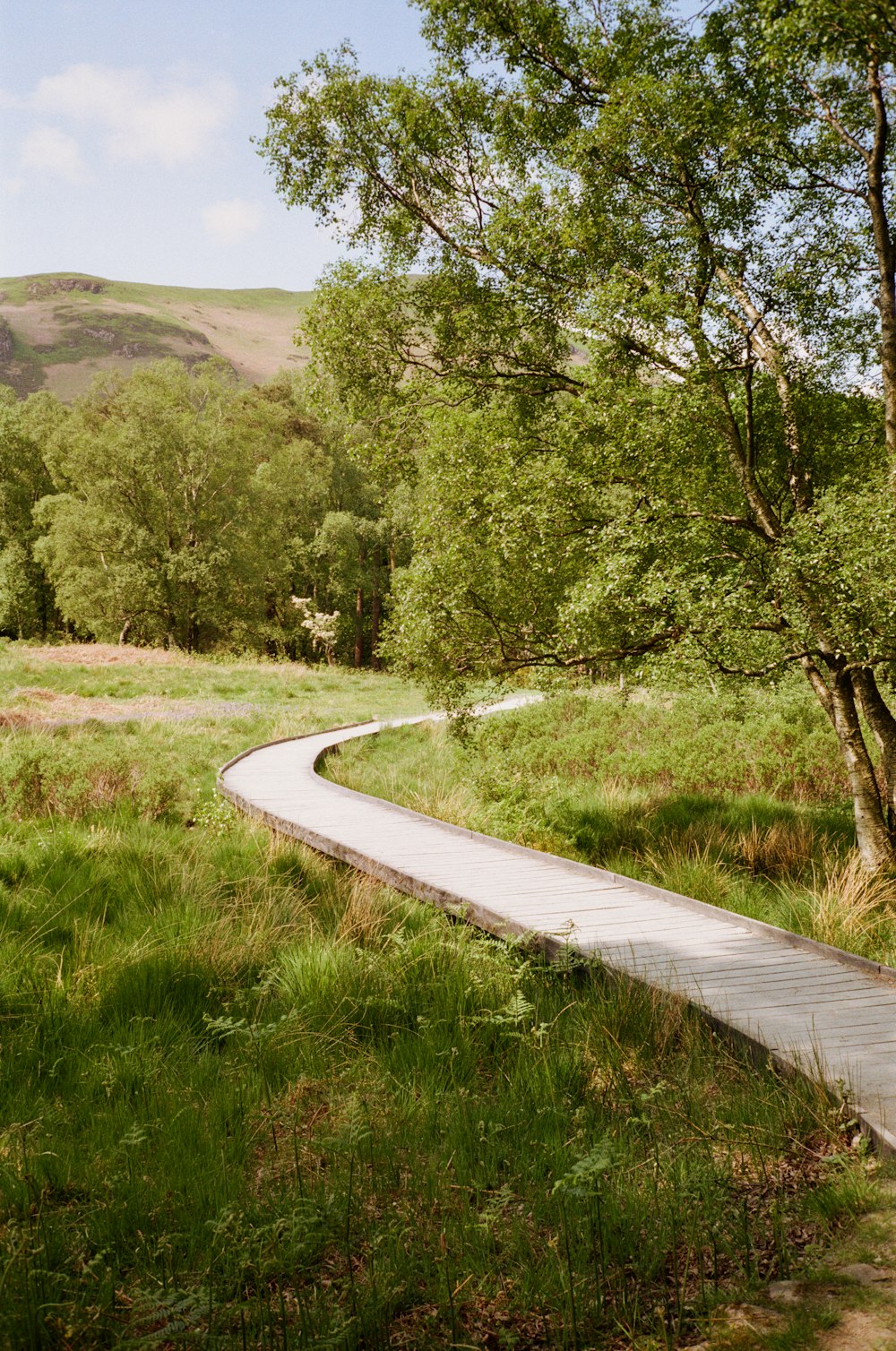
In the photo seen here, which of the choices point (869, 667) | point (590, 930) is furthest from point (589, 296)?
point (590, 930)

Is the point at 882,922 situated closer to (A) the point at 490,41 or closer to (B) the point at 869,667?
(B) the point at 869,667

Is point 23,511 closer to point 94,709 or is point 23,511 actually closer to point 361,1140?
point 94,709

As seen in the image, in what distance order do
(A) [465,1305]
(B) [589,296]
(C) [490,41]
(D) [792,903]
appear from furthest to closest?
(C) [490,41]
(B) [589,296]
(D) [792,903]
(A) [465,1305]

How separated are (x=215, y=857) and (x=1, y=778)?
3576mm

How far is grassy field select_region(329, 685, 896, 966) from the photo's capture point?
7.65m

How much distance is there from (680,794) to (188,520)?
3068 cm

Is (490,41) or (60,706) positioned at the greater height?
(490,41)

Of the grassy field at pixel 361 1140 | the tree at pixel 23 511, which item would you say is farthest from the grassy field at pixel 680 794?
the tree at pixel 23 511

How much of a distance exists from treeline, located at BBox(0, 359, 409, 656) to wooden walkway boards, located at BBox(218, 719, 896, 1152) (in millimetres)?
23400

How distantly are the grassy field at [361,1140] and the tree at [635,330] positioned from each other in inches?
151

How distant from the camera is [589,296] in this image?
801 cm

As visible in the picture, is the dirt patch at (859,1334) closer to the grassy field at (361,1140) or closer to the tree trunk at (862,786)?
the grassy field at (361,1140)

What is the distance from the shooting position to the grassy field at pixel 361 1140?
103 inches

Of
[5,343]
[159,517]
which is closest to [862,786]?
[159,517]
